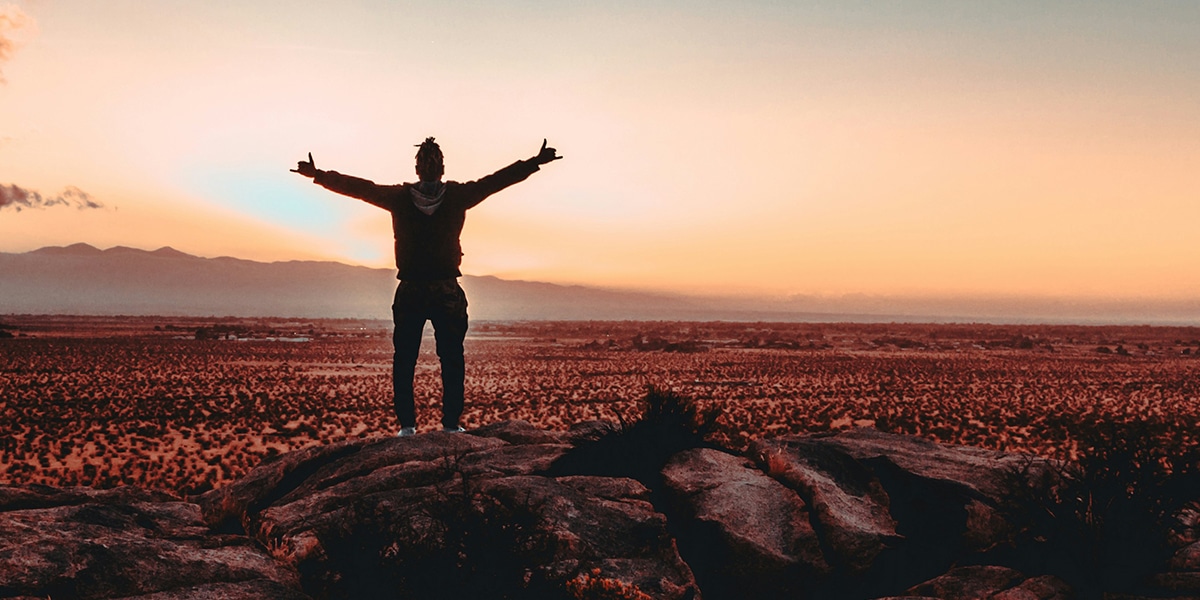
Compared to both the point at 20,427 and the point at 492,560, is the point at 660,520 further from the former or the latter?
the point at 20,427

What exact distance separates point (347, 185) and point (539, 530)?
4.93 meters

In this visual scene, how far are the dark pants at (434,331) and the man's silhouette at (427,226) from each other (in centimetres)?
1

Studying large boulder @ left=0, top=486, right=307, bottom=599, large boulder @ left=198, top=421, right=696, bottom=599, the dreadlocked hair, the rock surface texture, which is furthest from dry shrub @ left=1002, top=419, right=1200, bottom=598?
the dreadlocked hair

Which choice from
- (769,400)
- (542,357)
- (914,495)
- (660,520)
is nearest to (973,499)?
(914,495)

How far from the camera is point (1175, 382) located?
39.0 metres

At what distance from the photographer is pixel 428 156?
27.8 feet

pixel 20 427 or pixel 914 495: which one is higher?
pixel 914 495

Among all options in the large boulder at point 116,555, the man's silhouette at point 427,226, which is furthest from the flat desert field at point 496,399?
the large boulder at point 116,555

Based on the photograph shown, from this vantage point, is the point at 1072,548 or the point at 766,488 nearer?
the point at 1072,548

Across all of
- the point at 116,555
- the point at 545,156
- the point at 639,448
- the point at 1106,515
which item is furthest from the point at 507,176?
the point at 1106,515

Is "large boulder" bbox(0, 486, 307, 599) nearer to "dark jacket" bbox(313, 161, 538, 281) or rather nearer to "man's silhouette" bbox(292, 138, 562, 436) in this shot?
"man's silhouette" bbox(292, 138, 562, 436)

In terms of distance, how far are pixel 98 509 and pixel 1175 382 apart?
48.4m

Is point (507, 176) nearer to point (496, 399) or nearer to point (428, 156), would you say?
point (428, 156)

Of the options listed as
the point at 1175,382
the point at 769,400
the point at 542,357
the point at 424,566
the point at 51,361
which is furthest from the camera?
the point at 542,357
